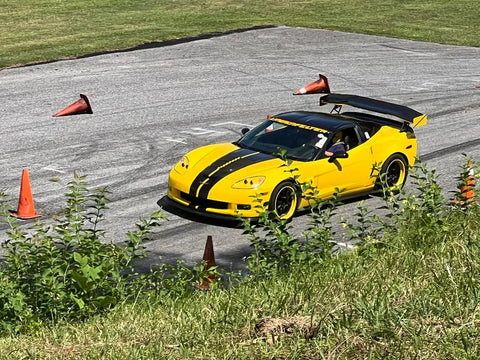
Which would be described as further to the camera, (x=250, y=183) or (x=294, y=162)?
(x=294, y=162)

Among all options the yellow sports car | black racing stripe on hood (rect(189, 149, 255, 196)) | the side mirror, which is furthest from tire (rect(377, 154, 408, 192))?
black racing stripe on hood (rect(189, 149, 255, 196))

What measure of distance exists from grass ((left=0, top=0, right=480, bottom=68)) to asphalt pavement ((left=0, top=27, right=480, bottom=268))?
121cm

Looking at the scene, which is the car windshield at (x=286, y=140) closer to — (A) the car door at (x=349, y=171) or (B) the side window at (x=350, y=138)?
(A) the car door at (x=349, y=171)

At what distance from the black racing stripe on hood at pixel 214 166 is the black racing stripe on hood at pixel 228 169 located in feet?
0.28

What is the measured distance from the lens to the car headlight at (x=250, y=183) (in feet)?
42.1

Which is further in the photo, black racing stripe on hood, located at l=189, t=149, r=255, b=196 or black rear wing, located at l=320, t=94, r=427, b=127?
black rear wing, located at l=320, t=94, r=427, b=127

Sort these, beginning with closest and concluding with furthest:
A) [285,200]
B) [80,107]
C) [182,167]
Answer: [285,200] < [182,167] < [80,107]

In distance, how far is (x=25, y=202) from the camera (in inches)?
517

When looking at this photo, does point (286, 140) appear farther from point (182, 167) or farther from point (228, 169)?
point (182, 167)

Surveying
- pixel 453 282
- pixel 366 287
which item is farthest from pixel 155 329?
pixel 453 282

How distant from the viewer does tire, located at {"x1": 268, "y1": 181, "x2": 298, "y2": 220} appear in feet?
42.7

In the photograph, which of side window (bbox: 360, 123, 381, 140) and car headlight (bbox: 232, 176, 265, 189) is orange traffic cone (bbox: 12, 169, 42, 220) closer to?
car headlight (bbox: 232, 176, 265, 189)

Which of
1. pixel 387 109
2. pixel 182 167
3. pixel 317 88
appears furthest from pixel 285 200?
pixel 317 88

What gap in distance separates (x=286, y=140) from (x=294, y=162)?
0.73 metres
